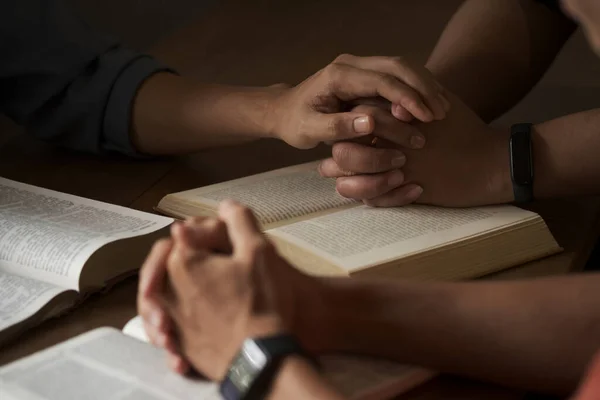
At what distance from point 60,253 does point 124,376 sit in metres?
0.21

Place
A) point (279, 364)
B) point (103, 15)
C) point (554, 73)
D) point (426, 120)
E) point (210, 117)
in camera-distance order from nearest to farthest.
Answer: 1. point (279, 364)
2. point (426, 120)
3. point (210, 117)
4. point (554, 73)
5. point (103, 15)

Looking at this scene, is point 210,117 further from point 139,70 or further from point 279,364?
point 279,364

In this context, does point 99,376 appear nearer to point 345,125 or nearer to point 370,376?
point 370,376

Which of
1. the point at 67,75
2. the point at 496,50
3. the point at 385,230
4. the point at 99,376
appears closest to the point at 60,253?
the point at 99,376

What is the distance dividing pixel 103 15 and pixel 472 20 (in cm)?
96

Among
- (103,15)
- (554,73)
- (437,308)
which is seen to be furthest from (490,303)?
(103,15)

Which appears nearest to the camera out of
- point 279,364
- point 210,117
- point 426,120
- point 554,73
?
point 279,364

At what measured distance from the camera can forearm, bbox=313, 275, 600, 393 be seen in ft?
2.05

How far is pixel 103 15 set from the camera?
5.99ft

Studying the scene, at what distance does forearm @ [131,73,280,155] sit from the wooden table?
0.04 meters

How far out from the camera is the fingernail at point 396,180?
900mm

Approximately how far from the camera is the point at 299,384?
1.76 feet

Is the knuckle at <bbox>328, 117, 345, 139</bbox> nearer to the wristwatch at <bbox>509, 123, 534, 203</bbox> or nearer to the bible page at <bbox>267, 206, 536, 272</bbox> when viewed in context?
the bible page at <bbox>267, 206, 536, 272</bbox>

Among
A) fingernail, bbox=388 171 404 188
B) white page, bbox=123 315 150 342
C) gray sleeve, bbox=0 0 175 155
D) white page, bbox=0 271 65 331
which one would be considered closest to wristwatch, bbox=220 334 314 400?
Result: white page, bbox=123 315 150 342
